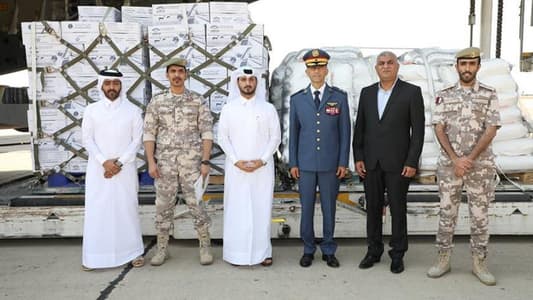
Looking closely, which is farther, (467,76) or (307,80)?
(307,80)

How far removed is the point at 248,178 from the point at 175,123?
747mm

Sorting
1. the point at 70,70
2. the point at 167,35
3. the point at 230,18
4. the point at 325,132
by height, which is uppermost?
the point at 230,18

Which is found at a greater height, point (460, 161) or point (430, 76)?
point (430, 76)

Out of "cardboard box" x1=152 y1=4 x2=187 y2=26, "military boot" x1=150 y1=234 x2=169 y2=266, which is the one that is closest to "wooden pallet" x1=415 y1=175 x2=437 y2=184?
"military boot" x1=150 y1=234 x2=169 y2=266

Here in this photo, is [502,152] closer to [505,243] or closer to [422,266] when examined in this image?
[505,243]

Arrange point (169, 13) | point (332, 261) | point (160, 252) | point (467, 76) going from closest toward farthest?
point (467, 76) → point (332, 261) → point (160, 252) → point (169, 13)

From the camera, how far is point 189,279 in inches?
146

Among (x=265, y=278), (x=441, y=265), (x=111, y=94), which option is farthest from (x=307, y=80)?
(x=441, y=265)

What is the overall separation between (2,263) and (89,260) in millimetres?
915

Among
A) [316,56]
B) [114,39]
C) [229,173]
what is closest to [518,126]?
[316,56]

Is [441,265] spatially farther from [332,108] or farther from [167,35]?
[167,35]

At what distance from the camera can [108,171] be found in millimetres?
3857

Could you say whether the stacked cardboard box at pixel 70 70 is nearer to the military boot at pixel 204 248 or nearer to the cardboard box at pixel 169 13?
the cardboard box at pixel 169 13

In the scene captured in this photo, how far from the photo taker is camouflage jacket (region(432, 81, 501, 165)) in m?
3.50
